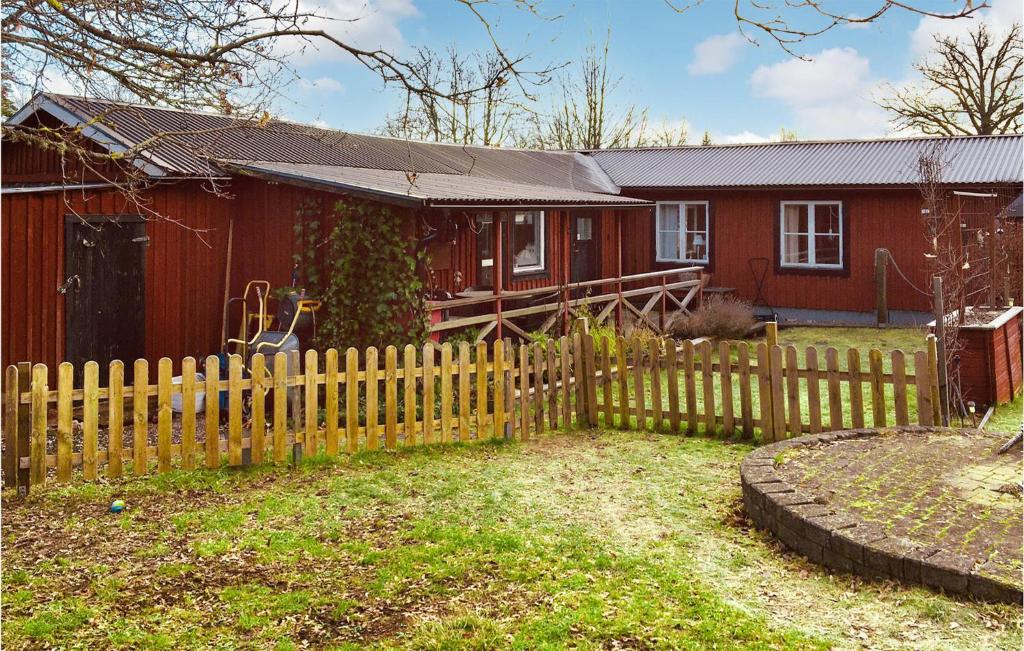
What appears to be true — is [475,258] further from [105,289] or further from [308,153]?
[105,289]

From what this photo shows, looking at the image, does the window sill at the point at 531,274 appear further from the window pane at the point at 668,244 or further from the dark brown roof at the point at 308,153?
the window pane at the point at 668,244

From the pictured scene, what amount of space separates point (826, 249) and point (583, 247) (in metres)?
5.59

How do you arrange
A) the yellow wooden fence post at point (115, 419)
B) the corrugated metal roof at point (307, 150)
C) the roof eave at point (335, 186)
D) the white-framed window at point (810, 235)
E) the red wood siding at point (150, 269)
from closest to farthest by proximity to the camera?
the yellow wooden fence post at point (115, 419) → the red wood siding at point (150, 269) → the roof eave at point (335, 186) → the corrugated metal roof at point (307, 150) → the white-framed window at point (810, 235)

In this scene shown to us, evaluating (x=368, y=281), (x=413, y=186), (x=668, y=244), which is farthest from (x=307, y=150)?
(x=668, y=244)

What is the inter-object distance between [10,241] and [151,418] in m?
2.69

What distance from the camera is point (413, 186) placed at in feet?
42.9

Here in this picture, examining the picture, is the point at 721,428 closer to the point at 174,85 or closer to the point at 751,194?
the point at 174,85

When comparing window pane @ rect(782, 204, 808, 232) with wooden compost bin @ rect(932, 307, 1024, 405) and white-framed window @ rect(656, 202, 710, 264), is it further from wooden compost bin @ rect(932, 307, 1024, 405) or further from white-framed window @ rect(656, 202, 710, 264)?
wooden compost bin @ rect(932, 307, 1024, 405)

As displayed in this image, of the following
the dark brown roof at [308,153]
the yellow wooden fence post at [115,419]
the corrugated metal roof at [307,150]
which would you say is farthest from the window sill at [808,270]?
the yellow wooden fence post at [115,419]

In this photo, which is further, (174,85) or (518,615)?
(174,85)

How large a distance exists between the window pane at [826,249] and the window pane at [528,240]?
7048mm

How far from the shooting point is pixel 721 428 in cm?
1012

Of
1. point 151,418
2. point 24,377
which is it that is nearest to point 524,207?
point 151,418

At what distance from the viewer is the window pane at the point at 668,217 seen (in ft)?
77.3
